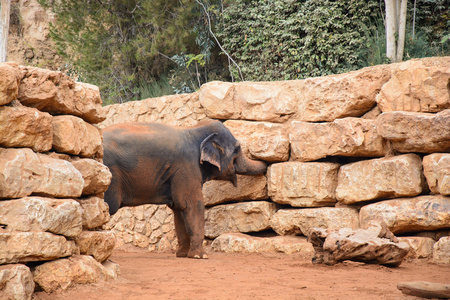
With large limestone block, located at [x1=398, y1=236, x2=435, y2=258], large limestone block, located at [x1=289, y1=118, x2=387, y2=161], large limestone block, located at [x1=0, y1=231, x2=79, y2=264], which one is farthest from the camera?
large limestone block, located at [x1=289, y1=118, x2=387, y2=161]

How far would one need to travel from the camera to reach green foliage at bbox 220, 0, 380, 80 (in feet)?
35.7

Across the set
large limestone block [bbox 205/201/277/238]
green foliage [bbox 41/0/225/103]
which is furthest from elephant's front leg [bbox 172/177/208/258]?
green foliage [bbox 41/0/225/103]

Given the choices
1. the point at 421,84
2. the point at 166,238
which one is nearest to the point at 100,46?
the point at 166,238

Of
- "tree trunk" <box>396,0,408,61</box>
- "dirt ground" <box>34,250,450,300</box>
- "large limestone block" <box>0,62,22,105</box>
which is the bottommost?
"dirt ground" <box>34,250,450,300</box>

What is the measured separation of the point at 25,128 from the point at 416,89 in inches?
218

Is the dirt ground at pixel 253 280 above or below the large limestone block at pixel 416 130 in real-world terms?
below

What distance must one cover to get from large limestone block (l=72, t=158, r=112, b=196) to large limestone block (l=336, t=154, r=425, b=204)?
4031 mm

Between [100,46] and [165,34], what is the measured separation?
6.88 ft

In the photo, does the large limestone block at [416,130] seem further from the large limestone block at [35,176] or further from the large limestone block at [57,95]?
the large limestone block at [35,176]

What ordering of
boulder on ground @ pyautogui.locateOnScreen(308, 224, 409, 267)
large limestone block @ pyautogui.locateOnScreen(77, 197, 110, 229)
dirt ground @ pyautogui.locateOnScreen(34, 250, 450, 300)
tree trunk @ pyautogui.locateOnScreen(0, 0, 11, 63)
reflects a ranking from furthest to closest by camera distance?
1. tree trunk @ pyautogui.locateOnScreen(0, 0, 11, 63)
2. boulder on ground @ pyautogui.locateOnScreen(308, 224, 409, 267)
3. large limestone block @ pyautogui.locateOnScreen(77, 197, 110, 229)
4. dirt ground @ pyautogui.locateOnScreen(34, 250, 450, 300)

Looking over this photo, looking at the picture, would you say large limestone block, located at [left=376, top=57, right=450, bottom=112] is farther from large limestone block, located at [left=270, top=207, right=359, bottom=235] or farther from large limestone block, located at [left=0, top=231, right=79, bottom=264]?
large limestone block, located at [left=0, top=231, right=79, bottom=264]

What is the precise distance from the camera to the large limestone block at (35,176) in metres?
4.10

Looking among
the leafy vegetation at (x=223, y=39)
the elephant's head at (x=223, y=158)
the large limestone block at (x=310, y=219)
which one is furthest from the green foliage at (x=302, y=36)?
the large limestone block at (x=310, y=219)

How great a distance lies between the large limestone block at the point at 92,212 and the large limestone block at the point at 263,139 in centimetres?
396
